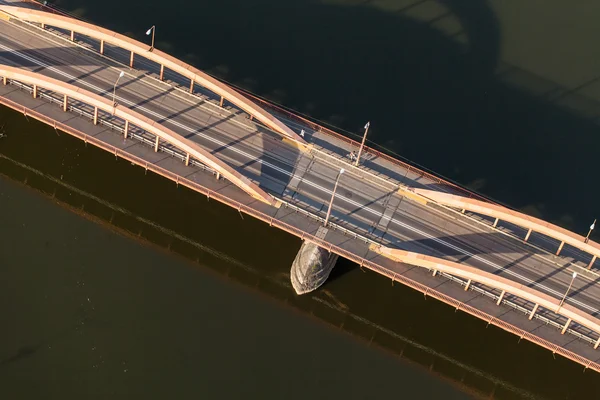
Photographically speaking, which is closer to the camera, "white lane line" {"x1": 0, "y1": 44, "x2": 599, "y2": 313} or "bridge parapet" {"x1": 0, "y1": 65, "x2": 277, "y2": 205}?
"bridge parapet" {"x1": 0, "y1": 65, "x2": 277, "y2": 205}

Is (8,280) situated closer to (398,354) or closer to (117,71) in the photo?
(117,71)

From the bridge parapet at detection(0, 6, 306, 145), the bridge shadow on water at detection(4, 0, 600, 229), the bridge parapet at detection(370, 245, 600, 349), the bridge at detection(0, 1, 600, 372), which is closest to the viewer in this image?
the bridge parapet at detection(370, 245, 600, 349)

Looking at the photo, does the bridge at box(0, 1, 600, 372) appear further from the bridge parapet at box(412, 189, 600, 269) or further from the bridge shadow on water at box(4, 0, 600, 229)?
the bridge shadow on water at box(4, 0, 600, 229)

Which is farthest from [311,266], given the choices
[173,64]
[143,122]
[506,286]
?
[173,64]

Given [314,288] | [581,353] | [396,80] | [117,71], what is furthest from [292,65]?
[581,353]

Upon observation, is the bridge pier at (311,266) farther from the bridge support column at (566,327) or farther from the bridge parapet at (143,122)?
the bridge support column at (566,327)

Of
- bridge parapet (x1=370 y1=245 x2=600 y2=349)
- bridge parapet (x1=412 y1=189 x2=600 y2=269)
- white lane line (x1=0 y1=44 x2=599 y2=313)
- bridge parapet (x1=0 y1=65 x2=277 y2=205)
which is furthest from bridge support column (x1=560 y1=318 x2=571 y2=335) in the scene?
bridge parapet (x1=0 y1=65 x2=277 y2=205)
